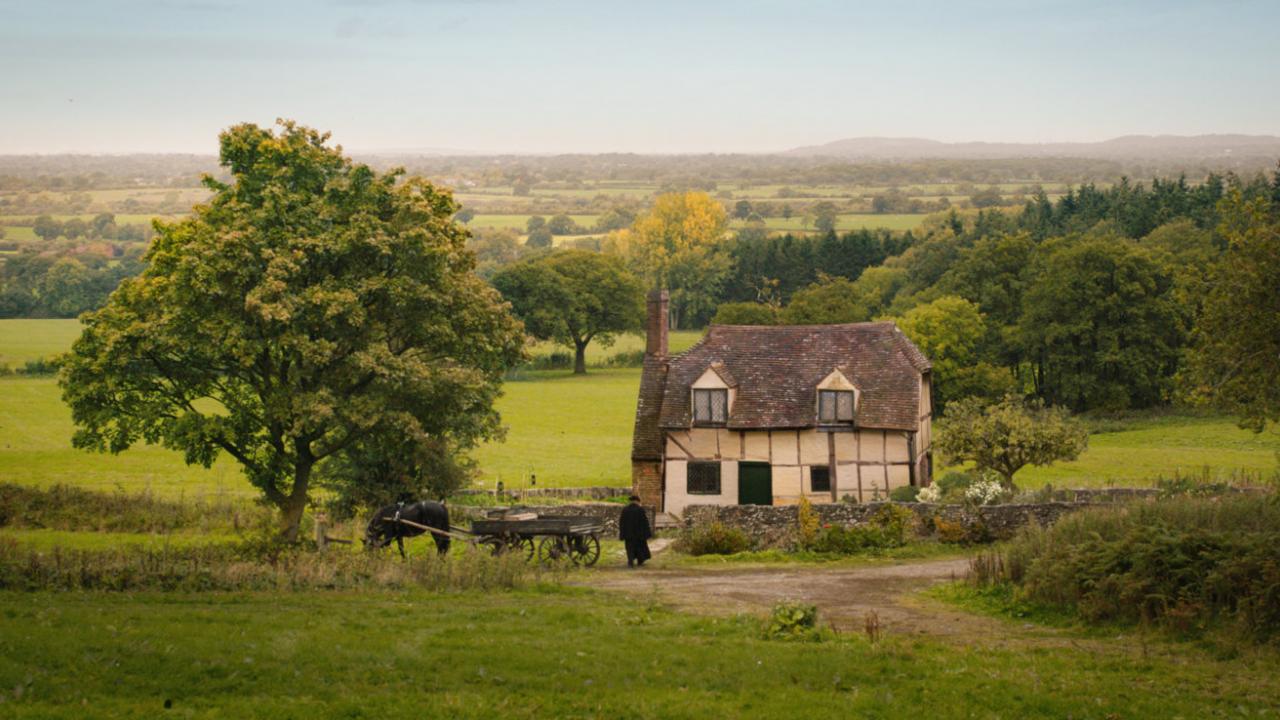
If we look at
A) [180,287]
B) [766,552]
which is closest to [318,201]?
[180,287]

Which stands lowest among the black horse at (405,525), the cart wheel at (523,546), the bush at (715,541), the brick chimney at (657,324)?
the bush at (715,541)

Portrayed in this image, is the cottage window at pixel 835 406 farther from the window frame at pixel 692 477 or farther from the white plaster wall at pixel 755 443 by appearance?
the window frame at pixel 692 477

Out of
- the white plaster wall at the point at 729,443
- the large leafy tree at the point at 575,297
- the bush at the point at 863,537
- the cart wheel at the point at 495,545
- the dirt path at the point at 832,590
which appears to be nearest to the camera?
the dirt path at the point at 832,590

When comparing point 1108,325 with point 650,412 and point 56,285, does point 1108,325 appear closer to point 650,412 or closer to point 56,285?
point 650,412

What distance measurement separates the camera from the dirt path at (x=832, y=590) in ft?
61.8

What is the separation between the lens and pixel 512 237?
188 meters

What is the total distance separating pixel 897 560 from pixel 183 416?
734 inches

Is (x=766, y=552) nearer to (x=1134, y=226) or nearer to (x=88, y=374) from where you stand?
(x=88, y=374)

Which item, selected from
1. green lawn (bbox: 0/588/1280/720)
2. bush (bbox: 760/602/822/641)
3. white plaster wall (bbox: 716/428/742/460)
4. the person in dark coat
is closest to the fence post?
the person in dark coat

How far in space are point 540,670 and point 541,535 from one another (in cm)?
1291

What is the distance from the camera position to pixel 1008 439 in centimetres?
3872

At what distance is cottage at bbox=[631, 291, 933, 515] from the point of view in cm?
4184

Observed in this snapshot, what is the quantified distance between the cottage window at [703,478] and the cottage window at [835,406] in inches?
171

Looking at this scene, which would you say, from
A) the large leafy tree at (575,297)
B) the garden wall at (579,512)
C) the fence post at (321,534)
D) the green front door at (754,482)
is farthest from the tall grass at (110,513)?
the large leafy tree at (575,297)
